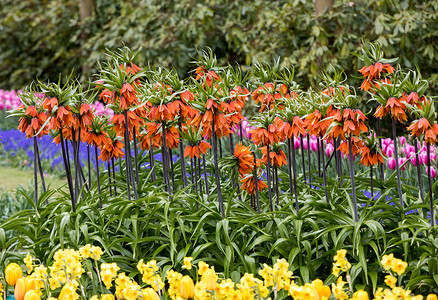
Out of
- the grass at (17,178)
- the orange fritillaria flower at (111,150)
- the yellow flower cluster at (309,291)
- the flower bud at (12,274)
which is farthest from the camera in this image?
the grass at (17,178)

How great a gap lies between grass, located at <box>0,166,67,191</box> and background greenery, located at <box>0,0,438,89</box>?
8.90ft

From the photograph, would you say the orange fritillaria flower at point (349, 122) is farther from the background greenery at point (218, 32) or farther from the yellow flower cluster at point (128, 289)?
the background greenery at point (218, 32)

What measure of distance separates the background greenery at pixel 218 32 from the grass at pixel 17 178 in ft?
8.90

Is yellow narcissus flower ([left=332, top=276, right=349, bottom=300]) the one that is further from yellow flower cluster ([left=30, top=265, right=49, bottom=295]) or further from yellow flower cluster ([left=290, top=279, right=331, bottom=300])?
yellow flower cluster ([left=30, top=265, right=49, bottom=295])

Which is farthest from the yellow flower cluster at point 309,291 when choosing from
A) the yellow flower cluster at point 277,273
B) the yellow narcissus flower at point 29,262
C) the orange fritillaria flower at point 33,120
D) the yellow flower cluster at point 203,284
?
the orange fritillaria flower at point 33,120

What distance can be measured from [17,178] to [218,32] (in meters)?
4.08

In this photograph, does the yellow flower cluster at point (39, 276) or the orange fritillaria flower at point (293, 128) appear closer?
the yellow flower cluster at point (39, 276)

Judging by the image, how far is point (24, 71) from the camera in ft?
40.0

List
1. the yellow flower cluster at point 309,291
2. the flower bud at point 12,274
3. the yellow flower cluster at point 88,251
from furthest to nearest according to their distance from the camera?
1. the flower bud at point 12,274
2. the yellow flower cluster at point 88,251
3. the yellow flower cluster at point 309,291

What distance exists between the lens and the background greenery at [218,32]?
6.66 metres

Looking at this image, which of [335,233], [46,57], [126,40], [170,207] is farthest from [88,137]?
[46,57]

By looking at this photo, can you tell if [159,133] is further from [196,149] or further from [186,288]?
[186,288]

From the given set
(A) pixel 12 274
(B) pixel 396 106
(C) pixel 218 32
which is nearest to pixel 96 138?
(A) pixel 12 274

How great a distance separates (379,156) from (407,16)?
3.95 meters
